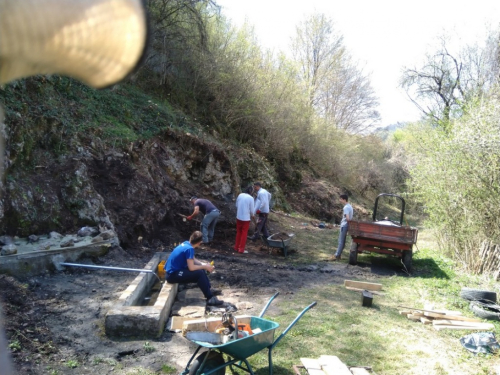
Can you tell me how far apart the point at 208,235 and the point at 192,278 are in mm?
5035

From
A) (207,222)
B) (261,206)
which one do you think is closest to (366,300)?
(207,222)

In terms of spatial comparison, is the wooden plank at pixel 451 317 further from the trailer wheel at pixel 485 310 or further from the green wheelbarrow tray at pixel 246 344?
the green wheelbarrow tray at pixel 246 344

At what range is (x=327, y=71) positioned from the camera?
1299 inches

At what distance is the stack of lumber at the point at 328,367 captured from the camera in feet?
14.4

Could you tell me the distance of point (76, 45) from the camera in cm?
73

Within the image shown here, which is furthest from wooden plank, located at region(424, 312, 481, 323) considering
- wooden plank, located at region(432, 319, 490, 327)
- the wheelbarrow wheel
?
the wheelbarrow wheel

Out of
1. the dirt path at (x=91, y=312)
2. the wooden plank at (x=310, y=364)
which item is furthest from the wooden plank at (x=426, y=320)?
the wooden plank at (x=310, y=364)

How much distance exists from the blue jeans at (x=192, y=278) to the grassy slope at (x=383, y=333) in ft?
3.65

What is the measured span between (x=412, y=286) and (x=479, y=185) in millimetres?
3221

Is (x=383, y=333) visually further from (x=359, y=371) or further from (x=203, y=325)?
(x=203, y=325)

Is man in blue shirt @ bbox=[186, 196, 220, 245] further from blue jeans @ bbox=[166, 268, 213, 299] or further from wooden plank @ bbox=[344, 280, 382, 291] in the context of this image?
blue jeans @ bbox=[166, 268, 213, 299]

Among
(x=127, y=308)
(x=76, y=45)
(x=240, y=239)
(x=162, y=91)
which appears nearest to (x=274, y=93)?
(x=162, y=91)

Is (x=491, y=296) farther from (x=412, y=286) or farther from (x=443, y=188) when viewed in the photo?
(x=443, y=188)

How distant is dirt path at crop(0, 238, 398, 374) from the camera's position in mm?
4422
